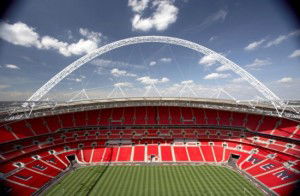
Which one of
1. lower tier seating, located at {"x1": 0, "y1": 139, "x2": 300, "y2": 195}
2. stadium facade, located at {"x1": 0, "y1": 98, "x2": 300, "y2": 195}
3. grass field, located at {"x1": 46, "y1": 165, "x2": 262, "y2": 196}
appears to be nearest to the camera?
grass field, located at {"x1": 46, "y1": 165, "x2": 262, "y2": 196}

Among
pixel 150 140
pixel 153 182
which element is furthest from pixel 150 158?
pixel 153 182

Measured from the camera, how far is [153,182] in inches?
1074

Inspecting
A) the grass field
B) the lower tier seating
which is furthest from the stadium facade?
the grass field

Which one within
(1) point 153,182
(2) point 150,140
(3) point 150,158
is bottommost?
(1) point 153,182

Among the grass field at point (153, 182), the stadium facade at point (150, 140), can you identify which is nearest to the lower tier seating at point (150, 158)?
the stadium facade at point (150, 140)

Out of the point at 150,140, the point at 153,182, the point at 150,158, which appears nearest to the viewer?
the point at 153,182

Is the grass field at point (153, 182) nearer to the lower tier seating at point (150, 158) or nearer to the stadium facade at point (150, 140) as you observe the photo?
the stadium facade at point (150, 140)

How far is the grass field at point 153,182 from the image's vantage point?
24.4 metres

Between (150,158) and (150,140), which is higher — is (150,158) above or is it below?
below

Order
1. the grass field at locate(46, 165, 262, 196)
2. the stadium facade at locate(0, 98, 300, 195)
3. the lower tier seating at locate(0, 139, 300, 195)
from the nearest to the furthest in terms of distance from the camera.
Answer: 1. the grass field at locate(46, 165, 262, 196)
2. the lower tier seating at locate(0, 139, 300, 195)
3. the stadium facade at locate(0, 98, 300, 195)

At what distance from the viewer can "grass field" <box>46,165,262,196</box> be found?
2436cm

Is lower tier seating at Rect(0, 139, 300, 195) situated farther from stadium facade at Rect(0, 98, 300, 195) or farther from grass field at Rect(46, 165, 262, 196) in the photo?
grass field at Rect(46, 165, 262, 196)

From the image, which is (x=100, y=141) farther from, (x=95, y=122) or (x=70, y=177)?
(x=70, y=177)

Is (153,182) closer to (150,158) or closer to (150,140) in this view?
(150,158)
